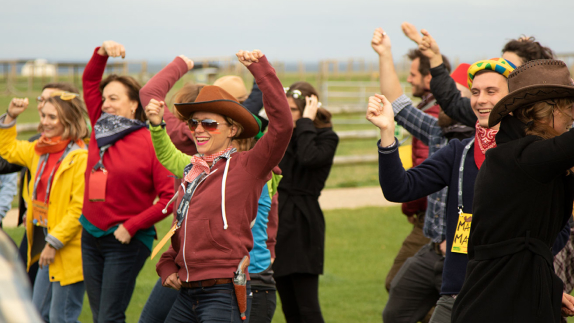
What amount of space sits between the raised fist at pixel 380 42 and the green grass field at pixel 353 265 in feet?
9.74

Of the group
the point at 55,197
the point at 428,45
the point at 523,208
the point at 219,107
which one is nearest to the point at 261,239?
the point at 219,107

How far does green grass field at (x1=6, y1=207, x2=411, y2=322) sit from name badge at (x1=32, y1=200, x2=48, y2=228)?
1.36 metres

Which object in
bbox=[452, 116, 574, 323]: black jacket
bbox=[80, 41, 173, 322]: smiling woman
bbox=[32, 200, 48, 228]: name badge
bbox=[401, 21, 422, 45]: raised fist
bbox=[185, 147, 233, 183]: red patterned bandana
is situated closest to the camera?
bbox=[452, 116, 574, 323]: black jacket

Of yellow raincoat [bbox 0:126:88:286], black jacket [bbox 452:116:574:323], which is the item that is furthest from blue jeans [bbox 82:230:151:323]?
black jacket [bbox 452:116:574:323]

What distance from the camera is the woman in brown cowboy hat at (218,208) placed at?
3396 mm

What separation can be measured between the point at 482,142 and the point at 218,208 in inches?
56.1

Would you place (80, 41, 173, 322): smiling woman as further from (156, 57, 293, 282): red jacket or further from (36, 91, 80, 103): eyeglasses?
(156, 57, 293, 282): red jacket

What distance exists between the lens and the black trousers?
5.05 metres

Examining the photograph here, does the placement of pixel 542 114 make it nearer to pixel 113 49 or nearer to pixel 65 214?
pixel 113 49

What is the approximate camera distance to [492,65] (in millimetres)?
3457

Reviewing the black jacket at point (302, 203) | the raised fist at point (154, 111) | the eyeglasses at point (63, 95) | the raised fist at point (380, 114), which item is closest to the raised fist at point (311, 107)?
the black jacket at point (302, 203)

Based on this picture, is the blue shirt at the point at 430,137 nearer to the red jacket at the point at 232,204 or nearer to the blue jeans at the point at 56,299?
the red jacket at the point at 232,204

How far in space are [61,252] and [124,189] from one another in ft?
2.56

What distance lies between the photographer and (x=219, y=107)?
363 cm
